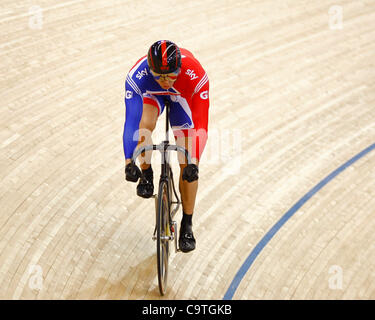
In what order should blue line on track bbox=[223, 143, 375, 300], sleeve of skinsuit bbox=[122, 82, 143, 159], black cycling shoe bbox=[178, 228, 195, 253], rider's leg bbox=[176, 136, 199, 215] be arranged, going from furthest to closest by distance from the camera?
blue line on track bbox=[223, 143, 375, 300]
black cycling shoe bbox=[178, 228, 195, 253]
rider's leg bbox=[176, 136, 199, 215]
sleeve of skinsuit bbox=[122, 82, 143, 159]

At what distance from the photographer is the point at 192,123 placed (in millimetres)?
2764

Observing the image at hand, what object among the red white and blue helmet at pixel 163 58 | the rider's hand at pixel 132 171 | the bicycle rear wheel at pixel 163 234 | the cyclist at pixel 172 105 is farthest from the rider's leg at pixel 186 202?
the red white and blue helmet at pixel 163 58

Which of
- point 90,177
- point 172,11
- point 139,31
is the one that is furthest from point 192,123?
point 172,11

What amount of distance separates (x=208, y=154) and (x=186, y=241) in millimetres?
1197

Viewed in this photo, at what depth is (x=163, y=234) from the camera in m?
2.62

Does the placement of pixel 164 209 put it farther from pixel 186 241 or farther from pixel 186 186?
pixel 186 241

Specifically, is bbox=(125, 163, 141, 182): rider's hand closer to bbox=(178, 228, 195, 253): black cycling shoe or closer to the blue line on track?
bbox=(178, 228, 195, 253): black cycling shoe

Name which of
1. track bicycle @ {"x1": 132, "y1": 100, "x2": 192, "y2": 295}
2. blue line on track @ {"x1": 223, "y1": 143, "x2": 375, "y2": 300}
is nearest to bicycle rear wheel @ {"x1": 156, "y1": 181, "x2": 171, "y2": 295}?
track bicycle @ {"x1": 132, "y1": 100, "x2": 192, "y2": 295}

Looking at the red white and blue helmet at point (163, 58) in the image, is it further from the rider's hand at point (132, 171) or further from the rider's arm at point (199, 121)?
the rider's hand at point (132, 171)

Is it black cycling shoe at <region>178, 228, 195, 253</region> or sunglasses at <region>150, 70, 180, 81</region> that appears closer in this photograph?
sunglasses at <region>150, 70, 180, 81</region>

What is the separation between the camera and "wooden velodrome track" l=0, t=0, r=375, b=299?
2973 millimetres

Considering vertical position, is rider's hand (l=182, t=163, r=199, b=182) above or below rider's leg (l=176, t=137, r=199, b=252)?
above

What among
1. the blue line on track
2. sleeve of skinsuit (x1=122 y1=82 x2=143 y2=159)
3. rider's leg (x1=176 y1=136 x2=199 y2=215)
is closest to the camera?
sleeve of skinsuit (x1=122 y1=82 x2=143 y2=159)

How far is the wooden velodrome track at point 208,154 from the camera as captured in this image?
117 inches
